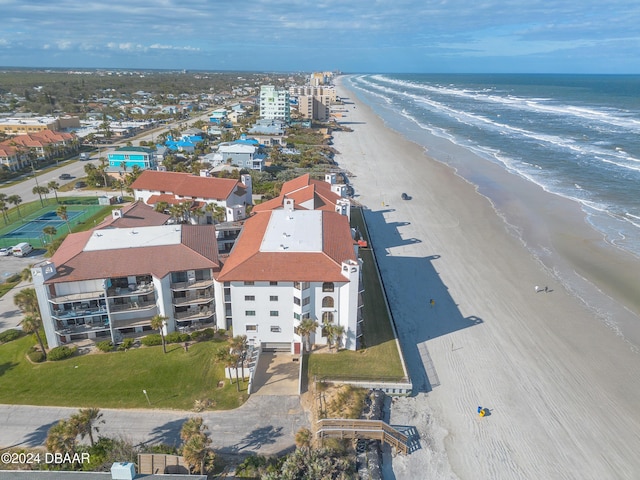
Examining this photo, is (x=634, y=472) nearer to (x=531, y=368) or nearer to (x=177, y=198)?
(x=531, y=368)

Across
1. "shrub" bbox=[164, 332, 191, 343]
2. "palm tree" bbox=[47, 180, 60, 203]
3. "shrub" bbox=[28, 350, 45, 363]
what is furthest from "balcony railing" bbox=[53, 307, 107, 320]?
"palm tree" bbox=[47, 180, 60, 203]

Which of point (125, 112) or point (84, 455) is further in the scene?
point (125, 112)

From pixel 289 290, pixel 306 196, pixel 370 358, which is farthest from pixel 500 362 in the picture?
pixel 306 196

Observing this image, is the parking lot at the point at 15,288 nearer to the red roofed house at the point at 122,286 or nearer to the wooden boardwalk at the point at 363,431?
the red roofed house at the point at 122,286

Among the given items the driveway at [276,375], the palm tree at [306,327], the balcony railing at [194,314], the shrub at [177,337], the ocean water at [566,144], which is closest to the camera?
the driveway at [276,375]

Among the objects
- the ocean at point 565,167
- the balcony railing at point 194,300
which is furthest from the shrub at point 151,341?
the ocean at point 565,167

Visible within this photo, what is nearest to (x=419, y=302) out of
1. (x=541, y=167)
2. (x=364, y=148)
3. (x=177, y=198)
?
(x=177, y=198)
